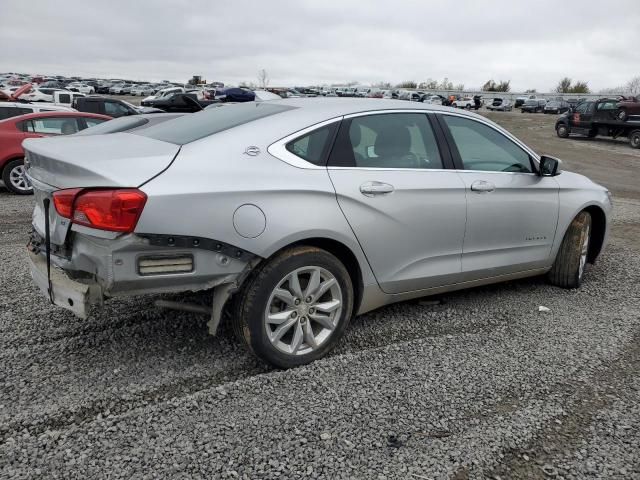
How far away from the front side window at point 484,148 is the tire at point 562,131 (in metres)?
24.7

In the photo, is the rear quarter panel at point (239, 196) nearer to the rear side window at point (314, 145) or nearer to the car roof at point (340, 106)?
the rear side window at point (314, 145)

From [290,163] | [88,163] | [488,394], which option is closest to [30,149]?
[88,163]

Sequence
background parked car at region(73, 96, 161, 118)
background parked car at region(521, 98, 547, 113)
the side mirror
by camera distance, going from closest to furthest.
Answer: the side mirror
background parked car at region(73, 96, 161, 118)
background parked car at region(521, 98, 547, 113)

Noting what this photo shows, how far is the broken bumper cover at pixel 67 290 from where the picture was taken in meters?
2.79

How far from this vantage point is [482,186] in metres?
4.00

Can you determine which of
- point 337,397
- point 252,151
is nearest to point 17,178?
point 252,151

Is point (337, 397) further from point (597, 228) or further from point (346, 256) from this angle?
point (597, 228)

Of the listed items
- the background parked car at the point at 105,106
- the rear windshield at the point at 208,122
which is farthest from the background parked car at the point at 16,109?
the rear windshield at the point at 208,122

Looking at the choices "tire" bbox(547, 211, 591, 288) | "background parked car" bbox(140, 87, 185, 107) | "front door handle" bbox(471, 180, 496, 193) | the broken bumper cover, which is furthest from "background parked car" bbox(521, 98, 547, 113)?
the broken bumper cover

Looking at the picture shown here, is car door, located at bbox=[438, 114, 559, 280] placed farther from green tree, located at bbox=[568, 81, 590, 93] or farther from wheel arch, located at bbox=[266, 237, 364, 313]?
green tree, located at bbox=[568, 81, 590, 93]

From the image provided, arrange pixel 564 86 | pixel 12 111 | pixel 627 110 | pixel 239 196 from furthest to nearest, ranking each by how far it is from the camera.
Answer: pixel 564 86 → pixel 627 110 → pixel 12 111 → pixel 239 196

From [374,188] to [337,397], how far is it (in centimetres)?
128

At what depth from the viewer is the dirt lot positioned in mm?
2455

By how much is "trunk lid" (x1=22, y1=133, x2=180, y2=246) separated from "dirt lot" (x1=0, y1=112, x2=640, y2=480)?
2.81 ft
